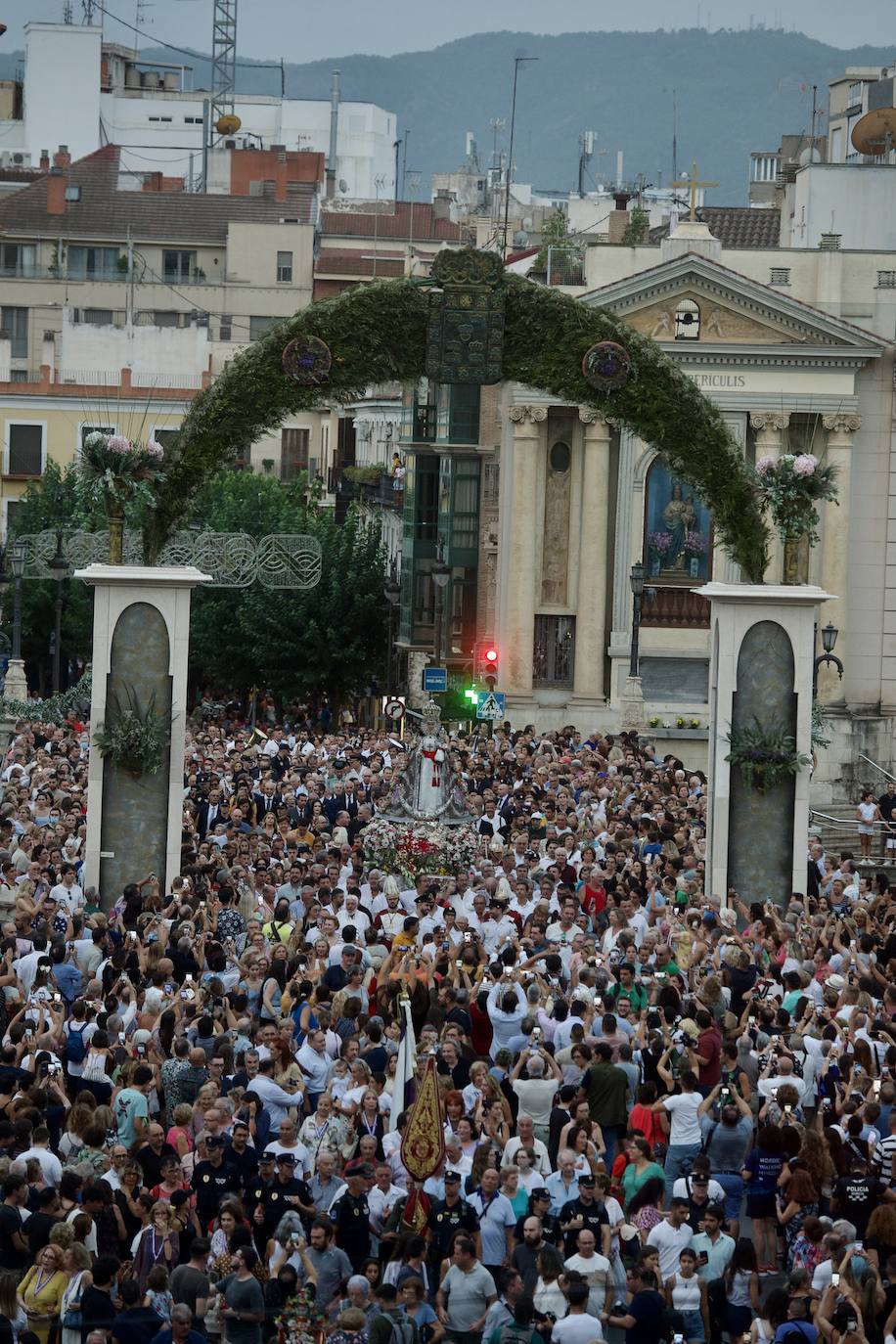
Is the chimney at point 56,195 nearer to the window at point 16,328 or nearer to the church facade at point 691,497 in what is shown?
the window at point 16,328

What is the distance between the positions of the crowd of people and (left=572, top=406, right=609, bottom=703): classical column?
2572 cm

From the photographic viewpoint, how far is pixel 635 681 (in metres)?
47.2

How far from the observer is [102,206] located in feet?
285

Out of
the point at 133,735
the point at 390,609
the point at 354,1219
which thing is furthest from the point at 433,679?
the point at 354,1219

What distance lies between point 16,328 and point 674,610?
37.5 m

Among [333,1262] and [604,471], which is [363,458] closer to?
[604,471]

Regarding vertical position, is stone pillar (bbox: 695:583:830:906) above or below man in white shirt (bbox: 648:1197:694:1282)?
above

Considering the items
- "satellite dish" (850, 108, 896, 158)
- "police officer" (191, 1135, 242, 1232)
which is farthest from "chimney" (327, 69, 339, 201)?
"police officer" (191, 1135, 242, 1232)

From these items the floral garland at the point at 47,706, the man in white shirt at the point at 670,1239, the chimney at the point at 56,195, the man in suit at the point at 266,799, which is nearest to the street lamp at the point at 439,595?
the floral garland at the point at 47,706

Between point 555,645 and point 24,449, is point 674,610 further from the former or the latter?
point 24,449

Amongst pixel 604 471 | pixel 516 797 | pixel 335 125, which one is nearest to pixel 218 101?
pixel 335 125

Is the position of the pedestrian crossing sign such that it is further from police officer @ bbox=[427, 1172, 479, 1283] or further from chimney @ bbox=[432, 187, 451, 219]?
chimney @ bbox=[432, 187, 451, 219]

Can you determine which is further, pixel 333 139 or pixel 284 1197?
pixel 333 139

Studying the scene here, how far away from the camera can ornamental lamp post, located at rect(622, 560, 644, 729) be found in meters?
45.8
